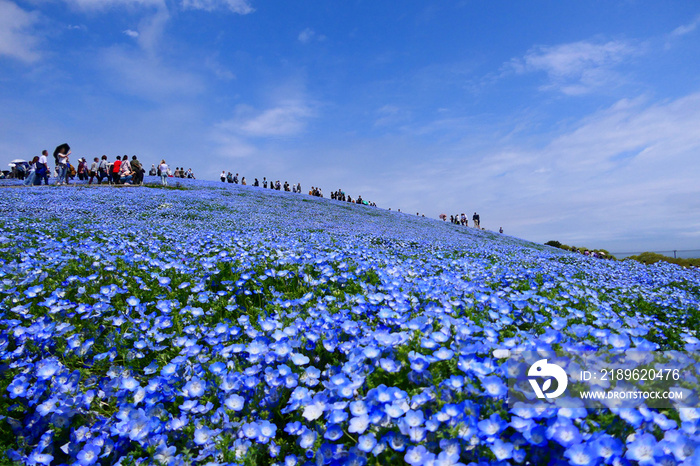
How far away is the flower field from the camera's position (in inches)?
67.2

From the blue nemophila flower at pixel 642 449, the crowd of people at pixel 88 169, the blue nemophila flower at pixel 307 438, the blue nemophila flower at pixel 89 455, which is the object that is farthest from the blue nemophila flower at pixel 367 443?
the crowd of people at pixel 88 169

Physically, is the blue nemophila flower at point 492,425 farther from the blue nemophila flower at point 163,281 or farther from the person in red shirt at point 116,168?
the person in red shirt at point 116,168

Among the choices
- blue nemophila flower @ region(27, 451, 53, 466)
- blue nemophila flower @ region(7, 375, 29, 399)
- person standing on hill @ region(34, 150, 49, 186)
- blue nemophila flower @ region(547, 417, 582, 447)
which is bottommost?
blue nemophila flower @ region(27, 451, 53, 466)

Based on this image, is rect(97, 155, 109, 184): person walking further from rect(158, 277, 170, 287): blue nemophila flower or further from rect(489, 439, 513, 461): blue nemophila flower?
rect(489, 439, 513, 461): blue nemophila flower

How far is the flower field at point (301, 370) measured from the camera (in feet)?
5.60

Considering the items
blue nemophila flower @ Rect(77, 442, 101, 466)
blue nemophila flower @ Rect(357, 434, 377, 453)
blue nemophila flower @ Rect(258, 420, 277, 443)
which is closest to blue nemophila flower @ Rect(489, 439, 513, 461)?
blue nemophila flower @ Rect(357, 434, 377, 453)

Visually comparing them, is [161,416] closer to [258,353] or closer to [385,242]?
[258,353]

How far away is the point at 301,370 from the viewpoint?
2.54 meters

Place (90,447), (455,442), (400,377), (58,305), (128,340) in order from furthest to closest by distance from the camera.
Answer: (58,305)
(128,340)
(400,377)
(90,447)
(455,442)

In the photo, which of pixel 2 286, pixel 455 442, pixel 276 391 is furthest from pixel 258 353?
pixel 2 286

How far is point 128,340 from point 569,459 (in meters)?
3.46

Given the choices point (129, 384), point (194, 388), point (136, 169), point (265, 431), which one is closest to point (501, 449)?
point (265, 431)

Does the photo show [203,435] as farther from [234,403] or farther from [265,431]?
[265,431]

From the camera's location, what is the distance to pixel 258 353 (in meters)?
2.54
